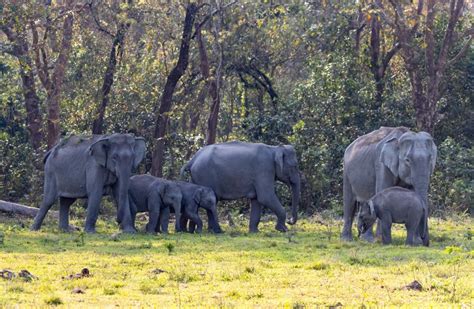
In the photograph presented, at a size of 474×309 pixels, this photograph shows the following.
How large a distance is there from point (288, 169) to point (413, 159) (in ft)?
Answer: 15.8

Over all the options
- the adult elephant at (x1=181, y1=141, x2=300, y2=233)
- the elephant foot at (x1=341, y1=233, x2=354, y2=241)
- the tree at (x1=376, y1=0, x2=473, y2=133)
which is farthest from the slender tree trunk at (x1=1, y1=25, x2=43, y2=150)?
the elephant foot at (x1=341, y1=233, x2=354, y2=241)

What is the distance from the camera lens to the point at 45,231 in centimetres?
1898

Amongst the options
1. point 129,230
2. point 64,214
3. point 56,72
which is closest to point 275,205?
point 129,230

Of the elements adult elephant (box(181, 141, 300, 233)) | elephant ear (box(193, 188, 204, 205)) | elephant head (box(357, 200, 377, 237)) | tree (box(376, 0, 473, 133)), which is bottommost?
elephant head (box(357, 200, 377, 237))

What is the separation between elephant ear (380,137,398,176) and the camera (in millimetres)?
16228

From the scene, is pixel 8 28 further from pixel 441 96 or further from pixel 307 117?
pixel 441 96

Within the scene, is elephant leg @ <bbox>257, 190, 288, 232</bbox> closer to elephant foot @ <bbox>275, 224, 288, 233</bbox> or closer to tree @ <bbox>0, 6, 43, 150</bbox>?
elephant foot @ <bbox>275, 224, 288, 233</bbox>

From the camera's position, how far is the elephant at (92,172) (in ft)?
60.2

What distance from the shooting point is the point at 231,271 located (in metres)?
11.9

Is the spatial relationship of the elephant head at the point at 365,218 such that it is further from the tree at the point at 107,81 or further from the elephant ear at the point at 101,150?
the tree at the point at 107,81

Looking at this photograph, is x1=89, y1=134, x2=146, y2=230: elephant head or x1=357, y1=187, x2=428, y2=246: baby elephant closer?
x1=357, y1=187, x2=428, y2=246: baby elephant

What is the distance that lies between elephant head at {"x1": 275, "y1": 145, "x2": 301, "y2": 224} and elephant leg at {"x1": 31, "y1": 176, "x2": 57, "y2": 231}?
14.3 ft

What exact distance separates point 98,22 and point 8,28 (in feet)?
7.25

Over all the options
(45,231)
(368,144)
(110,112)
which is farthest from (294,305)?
(110,112)
